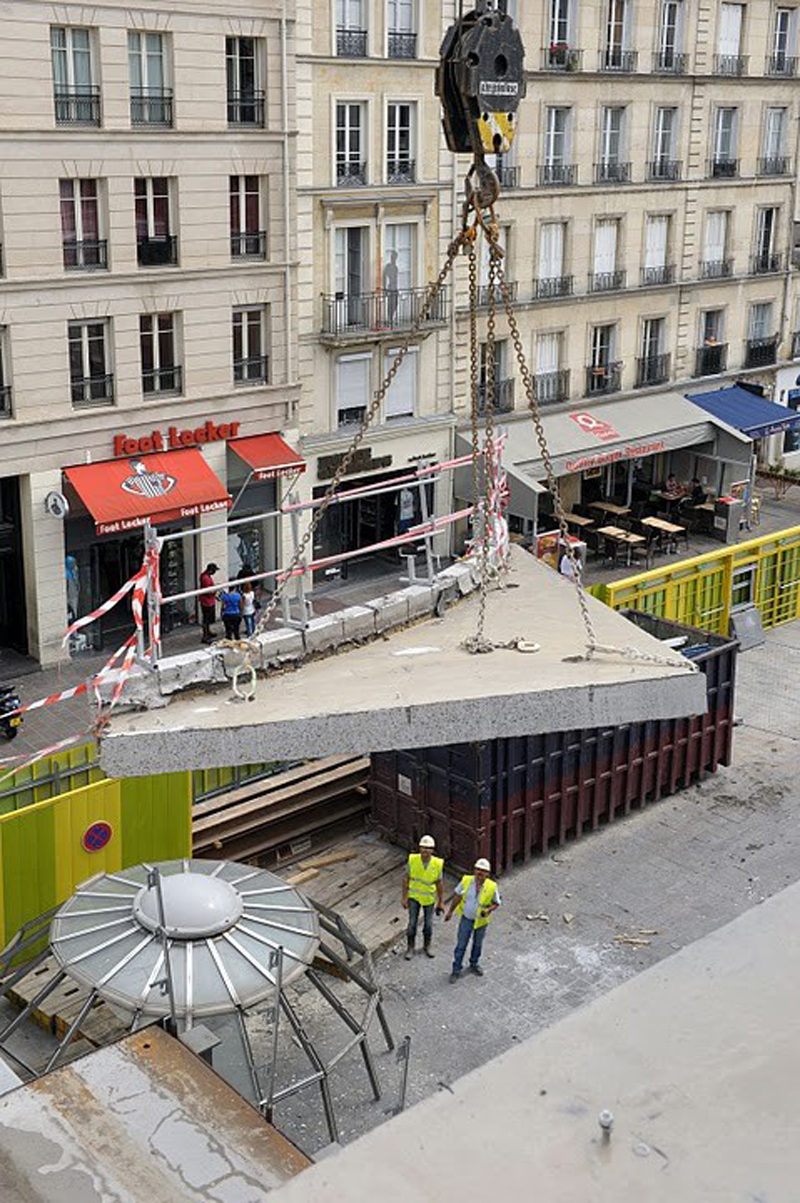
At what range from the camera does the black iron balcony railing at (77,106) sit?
1022 inches

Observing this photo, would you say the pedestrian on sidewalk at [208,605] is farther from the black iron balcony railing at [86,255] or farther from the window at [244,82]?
the window at [244,82]

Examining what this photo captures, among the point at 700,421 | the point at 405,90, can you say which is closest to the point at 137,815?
the point at 405,90

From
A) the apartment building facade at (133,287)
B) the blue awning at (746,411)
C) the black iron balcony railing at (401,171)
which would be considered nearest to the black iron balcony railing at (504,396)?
the black iron balcony railing at (401,171)

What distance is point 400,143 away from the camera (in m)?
31.7

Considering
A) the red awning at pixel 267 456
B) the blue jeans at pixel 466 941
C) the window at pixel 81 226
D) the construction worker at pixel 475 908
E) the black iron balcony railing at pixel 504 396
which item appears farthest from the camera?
the black iron balcony railing at pixel 504 396

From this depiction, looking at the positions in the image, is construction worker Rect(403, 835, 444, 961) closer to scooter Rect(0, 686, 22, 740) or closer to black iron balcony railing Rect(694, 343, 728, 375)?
scooter Rect(0, 686, 22, 740)

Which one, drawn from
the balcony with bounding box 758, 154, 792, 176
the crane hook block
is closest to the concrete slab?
the crane hook block

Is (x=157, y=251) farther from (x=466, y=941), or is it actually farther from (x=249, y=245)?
(x=466, y=941)

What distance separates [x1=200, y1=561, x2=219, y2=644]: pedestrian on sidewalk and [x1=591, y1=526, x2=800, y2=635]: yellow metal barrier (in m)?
8.53

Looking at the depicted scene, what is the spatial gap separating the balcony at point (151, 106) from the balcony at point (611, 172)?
12622 millimetres

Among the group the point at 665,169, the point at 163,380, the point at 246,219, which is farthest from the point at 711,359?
the point at 163,380

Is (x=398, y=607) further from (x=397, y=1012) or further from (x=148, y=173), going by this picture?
(x=148, y=173)

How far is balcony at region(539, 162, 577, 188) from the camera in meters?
34.8

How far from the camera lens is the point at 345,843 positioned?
Answer: 62.1ft
